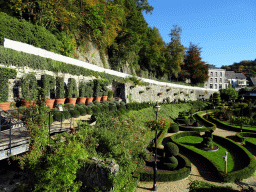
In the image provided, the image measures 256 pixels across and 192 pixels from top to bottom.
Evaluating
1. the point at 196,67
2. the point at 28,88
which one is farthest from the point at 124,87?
the point at 196,67

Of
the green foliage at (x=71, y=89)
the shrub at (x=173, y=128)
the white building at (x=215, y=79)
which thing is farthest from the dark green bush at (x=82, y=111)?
the white building at (x=215, y=79)

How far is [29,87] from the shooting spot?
12211mm

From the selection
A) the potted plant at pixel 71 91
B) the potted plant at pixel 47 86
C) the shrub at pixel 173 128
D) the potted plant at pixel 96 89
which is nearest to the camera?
the potted plant at pixel 47 86

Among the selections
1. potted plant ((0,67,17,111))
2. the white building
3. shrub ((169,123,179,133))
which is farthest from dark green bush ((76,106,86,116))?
the white building

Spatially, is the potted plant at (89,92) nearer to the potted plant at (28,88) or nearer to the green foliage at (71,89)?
the green foliage at (71,89)

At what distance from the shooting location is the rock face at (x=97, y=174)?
6.34 meters

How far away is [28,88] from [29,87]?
27cm

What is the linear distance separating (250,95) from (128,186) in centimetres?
5492

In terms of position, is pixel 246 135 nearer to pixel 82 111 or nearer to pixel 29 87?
pixel 82 111

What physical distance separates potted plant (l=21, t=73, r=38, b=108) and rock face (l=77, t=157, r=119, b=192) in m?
7.03

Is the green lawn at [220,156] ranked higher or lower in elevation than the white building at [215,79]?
lower

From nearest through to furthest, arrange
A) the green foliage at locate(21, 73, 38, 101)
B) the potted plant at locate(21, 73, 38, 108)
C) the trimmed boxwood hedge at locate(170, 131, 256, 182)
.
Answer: the trimmed boxwood hedge at locate(170, 131, 256, 182) < the potted plant at locate(21, 73, 38, 108) < the green foliage at locate(21, 73, 38, 101)

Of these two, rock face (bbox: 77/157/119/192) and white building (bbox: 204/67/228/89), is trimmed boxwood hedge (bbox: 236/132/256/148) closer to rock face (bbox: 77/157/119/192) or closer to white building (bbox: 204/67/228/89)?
rock face (bbox: 77/157/119/192)

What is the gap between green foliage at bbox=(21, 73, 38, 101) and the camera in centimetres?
1167
